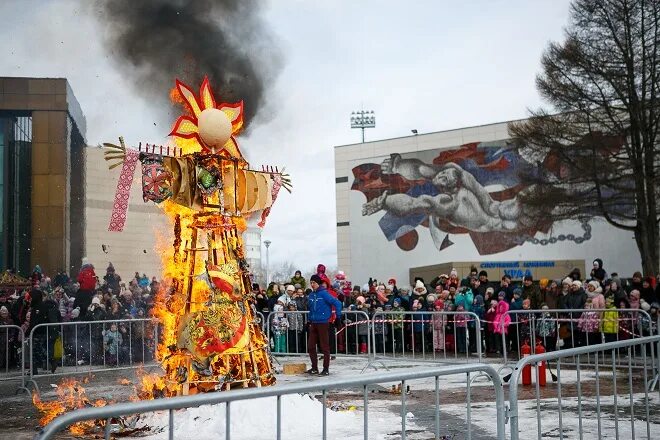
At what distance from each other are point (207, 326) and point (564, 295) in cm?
981

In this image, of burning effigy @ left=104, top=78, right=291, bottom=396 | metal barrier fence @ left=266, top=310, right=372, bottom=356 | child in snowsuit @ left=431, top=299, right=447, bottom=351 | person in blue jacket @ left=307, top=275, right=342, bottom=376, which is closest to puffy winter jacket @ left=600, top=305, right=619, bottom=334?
child in snowsuit @ left=431, top=299, right=447, bottom=351

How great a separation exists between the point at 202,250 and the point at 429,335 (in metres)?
9.34

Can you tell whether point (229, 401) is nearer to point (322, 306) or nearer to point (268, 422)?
point (268, 422)

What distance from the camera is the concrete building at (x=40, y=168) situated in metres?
23.5

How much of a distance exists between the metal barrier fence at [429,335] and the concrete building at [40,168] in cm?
1131

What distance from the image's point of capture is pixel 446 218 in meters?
37.5

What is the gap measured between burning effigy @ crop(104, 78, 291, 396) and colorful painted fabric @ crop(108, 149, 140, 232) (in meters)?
0.01

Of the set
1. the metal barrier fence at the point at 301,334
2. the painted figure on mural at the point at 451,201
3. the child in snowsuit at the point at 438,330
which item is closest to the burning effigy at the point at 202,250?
the child in snowsuit at the point at 438,330

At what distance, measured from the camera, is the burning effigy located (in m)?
8.15

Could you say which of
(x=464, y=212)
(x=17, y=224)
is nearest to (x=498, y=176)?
(x=464, y=212)

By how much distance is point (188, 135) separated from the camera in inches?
339

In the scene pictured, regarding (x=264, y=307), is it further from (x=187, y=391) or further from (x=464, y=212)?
(x=464, y=212)

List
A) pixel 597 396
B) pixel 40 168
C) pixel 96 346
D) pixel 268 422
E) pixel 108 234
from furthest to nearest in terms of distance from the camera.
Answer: pixel 108 234 → pixel 40 168 → pixel 96 346 → pixel 268 422 → pixel 597 396

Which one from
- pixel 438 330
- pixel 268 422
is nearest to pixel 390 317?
pixel 438 330
